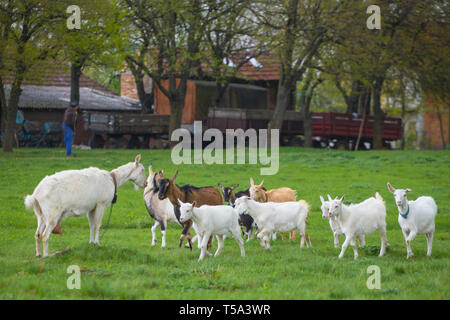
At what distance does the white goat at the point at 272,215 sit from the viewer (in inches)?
458

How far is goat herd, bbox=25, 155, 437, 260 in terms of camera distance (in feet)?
34.1

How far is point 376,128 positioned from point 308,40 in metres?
9.65

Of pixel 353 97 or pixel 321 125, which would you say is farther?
→ pixel 353 97

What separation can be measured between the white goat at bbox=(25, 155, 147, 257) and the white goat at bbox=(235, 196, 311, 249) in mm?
2581

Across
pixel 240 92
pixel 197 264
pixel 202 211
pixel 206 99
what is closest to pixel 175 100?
pixel 206 99

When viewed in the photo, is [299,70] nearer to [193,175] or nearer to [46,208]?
[193,175]

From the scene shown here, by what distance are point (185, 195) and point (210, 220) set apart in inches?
65.8

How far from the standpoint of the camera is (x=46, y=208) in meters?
10.2

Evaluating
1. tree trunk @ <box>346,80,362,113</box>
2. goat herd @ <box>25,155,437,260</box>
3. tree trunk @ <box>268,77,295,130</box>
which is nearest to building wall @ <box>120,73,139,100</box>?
tree trunk @ <box>346,80,362,113</box>

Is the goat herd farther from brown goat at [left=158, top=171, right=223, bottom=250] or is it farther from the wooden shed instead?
the wooden shed

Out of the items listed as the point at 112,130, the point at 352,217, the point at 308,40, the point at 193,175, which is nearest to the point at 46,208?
the point at 352,217

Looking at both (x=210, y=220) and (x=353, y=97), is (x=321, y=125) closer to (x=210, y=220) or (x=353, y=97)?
(x=353, y=97)

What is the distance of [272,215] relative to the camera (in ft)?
38.4

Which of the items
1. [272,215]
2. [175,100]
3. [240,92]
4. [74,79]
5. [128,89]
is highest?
[128,89]
